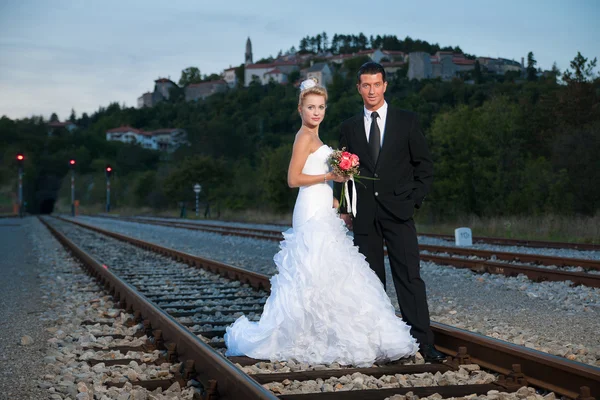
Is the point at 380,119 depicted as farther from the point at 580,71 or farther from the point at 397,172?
the point at 580,71

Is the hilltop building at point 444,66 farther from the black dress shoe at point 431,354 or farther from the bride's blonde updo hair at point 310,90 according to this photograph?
the black dress shoe at point 431,354

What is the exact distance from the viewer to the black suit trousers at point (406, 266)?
4.78m

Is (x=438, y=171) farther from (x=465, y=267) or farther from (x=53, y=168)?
(x=53, y=168)

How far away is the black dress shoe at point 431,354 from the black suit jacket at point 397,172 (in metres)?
0.89

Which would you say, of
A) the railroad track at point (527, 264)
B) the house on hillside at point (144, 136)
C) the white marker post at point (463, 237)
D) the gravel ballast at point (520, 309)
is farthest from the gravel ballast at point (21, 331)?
the house on hillside at point (144, 136)

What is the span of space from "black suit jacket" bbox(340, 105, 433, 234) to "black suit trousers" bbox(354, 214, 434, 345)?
93 millimetres

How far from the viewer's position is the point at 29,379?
15.9ft

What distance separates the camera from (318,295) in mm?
4836

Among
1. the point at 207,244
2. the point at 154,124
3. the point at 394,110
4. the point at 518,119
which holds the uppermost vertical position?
the point at 154,124

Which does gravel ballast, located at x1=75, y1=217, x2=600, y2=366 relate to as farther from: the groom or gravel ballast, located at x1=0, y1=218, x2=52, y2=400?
gravel ballast, located at x1=0, y1=218, x2=52, y2=400

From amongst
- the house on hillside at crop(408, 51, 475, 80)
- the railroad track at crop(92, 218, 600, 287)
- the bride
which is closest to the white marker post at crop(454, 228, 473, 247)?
the railroad track at crop(92, 218, 600, 287)

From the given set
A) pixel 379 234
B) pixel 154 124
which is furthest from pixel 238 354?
pixel 154 124

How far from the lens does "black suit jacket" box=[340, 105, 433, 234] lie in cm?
470

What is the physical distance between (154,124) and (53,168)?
7125cm
